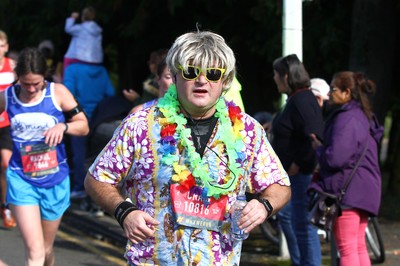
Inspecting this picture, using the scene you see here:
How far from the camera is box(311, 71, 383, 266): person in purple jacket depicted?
7.21m

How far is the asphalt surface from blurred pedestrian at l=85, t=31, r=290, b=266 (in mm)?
4846

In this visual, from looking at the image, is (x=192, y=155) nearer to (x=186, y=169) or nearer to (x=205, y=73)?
(x=186, y=169)

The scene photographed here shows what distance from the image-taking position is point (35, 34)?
50.5 feet

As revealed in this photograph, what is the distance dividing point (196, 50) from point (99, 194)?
770 mm

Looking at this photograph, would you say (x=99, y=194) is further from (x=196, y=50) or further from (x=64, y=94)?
(x=64, y=94)

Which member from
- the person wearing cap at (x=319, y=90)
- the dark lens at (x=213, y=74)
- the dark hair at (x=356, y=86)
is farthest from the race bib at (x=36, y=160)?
the dark lens at (x=213, y=74)

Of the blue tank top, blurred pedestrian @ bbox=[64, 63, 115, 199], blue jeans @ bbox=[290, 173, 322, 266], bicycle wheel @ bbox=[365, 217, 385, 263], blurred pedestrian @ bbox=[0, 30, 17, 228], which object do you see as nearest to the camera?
the blue tank top

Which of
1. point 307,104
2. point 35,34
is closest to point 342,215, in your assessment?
point 307,104

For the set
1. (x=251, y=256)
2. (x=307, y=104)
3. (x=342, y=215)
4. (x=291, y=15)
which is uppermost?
(x=291, y=15)

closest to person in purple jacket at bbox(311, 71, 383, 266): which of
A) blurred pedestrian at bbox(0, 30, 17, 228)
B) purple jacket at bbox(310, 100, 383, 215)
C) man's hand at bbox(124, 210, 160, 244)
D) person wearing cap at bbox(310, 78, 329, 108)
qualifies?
purple jacket at bbox(310, 100, 383, 215)

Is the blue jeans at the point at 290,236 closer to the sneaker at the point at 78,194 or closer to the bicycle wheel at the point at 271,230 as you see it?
the bicycle wheel at the point at 271,230

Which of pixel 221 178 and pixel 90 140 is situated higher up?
pixel 221 178

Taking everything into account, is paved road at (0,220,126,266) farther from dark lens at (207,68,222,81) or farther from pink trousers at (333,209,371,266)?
dark lens at (207,68,222,81)

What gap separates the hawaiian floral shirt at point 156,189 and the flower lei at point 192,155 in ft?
0.10
